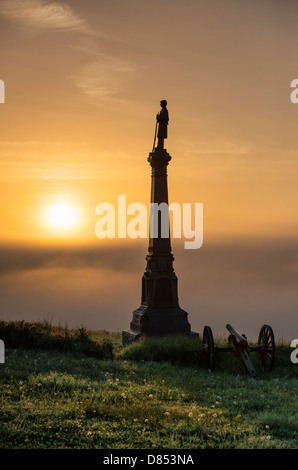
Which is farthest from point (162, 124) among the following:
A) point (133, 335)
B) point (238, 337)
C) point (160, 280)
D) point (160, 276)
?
point (238, 337)

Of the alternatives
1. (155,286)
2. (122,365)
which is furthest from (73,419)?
(155,286)

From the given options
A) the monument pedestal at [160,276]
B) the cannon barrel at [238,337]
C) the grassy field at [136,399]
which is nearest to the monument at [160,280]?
the monument pedestal at [160,276]

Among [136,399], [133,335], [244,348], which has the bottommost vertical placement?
[136,399]

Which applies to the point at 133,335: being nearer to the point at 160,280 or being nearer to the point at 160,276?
the point at 160,280

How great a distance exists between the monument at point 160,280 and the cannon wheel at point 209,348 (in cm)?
444

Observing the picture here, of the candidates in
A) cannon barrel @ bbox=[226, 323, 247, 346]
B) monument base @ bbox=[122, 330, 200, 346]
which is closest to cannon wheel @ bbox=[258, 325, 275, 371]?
cannon barrel @ bbox=[226, 323, 247, 346]

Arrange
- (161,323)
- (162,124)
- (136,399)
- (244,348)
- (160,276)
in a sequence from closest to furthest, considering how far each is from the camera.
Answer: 1. (136,399)
2. (244,348)
3. (161,323)
4. (160,276)
5. (162,124)

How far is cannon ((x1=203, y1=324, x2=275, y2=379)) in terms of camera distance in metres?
15.5

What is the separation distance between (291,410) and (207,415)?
6.28ft

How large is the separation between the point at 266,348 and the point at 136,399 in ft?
20.8

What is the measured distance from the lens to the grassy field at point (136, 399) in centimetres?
841

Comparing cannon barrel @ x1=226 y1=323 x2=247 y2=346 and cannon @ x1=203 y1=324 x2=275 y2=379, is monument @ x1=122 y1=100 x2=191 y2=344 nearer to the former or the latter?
cannon barrel @ x1=226 y1=323 x2=247 y2=346

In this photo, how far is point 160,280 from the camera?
2109 cm

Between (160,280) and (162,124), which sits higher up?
(162,124)
